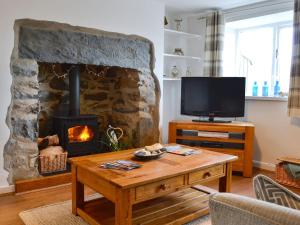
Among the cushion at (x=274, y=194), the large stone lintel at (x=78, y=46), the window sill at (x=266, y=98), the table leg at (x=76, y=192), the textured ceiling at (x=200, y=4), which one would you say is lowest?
the table leg at (x=76, y=192)

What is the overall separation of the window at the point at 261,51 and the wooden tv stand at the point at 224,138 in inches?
31.1

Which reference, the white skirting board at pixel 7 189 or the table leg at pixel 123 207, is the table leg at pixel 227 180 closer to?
the table leg at pixel 123 207

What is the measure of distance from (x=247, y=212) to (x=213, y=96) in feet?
10.7

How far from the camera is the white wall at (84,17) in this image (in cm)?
286

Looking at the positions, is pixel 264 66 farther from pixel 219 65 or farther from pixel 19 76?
pixel 19 76

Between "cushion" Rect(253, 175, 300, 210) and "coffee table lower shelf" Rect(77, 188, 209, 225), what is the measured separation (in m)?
1.27

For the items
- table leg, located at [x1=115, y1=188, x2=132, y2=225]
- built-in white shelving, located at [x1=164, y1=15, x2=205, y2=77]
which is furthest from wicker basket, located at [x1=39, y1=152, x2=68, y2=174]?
built-in white shelving, located at [x1=164, y1=15, x2=205, y2=77]

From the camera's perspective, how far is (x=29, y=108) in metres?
3.03

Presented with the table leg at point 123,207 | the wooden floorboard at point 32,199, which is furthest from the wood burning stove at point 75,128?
the table leg at point 123,207

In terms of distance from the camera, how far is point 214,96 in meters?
4.04

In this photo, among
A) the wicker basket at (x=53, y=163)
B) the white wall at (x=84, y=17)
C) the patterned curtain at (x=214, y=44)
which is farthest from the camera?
the patterned curtain at (x=214, y=44)

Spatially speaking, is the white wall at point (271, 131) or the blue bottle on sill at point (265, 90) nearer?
the white wall at point (271, 131)

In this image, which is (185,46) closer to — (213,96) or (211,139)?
(213,96)

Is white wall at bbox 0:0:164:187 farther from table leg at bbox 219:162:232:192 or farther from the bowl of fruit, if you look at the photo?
table leg at bbox 219:162:232:192
